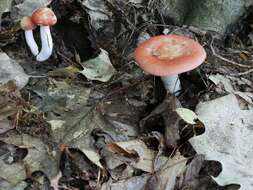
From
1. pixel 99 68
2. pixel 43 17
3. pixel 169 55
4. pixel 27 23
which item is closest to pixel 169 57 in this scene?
pixel 169 55

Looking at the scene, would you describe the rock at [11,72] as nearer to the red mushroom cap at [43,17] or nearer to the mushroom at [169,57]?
the red mushroom cap at [43,17]

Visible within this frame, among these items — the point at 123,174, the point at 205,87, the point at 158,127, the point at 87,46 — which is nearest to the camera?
the point at 123,174

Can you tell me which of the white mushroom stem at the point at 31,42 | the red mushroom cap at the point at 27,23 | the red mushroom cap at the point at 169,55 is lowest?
the white mushroom stem at the point at 31,42

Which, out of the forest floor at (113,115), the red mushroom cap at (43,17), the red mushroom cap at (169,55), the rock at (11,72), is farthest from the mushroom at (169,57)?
the rock at (11,72)

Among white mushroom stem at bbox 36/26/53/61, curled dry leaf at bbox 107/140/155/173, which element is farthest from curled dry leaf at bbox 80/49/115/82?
curled dry leaf at bbox 107/140/155/173

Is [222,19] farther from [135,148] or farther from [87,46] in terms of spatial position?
[135,148]

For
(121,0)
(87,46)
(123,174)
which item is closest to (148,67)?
(123,174)

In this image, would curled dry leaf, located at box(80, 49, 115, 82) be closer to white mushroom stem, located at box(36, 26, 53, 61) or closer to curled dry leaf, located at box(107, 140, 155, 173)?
white mushroom stem, located at box(36, 26, 53, 61)

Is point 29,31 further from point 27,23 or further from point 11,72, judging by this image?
point 11,72
